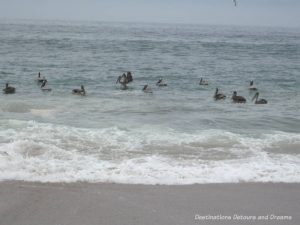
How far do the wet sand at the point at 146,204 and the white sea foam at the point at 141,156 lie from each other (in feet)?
1.43

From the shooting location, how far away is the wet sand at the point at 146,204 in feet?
23.9

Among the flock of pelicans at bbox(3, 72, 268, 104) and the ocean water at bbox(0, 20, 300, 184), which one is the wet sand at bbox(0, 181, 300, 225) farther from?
the flock of pelicans at bbox(3, 72, 268, 104)

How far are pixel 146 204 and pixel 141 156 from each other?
10.0 ft

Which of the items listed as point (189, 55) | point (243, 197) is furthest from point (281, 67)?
point (243, 197)

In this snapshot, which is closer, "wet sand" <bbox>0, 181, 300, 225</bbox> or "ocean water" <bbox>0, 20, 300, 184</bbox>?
"wet sand" <bbox>0, 181, 300, 225</bbox>

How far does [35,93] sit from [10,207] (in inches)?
555

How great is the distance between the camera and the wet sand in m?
7.28

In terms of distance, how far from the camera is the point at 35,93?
2108cm

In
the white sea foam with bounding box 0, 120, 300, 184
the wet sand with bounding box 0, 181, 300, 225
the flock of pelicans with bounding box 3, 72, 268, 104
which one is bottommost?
the flock of pelicans with bounding box 3, 72, 268, 104

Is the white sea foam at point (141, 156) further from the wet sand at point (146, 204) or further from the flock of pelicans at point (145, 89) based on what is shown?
the flock of pelicans at point (145, 89)

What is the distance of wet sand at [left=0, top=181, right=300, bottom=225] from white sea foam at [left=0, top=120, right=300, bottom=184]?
43 cm

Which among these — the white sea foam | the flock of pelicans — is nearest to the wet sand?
the white sea foam

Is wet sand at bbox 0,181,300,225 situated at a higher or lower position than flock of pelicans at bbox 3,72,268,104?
higher

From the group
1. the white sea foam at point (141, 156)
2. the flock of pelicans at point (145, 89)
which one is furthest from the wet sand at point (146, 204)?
the flock of pelicans at point (145, 89)
